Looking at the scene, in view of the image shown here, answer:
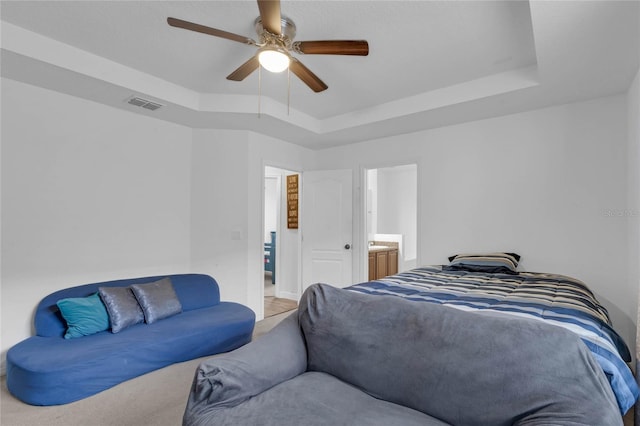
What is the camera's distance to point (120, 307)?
2.79m

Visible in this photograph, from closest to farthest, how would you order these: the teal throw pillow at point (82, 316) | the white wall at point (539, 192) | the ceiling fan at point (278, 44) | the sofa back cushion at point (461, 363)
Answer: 1. the sofa back cushion at point (461, 363)
2. the ceiling fan at point (278, 44)
3. the teal throw pillow at point (82, 316)
4. the white wall at point (539, 192)

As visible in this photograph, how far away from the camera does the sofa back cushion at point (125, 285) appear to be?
2.67 meters

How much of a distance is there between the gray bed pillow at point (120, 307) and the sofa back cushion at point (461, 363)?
1.94 m

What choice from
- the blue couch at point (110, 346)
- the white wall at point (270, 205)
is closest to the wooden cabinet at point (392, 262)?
the white wall at point (270, 205)

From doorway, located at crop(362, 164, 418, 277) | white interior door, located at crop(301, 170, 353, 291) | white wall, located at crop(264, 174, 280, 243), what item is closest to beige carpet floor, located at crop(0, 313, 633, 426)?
white interior door, located at crop(301, 170, 353, 291)

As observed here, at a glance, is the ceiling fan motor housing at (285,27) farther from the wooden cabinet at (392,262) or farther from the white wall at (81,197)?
the wooden cabinet at (392,262)

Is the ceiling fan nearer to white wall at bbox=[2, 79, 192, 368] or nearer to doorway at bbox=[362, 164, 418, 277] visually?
white wall at bbox=[2, 79, 192, 368]

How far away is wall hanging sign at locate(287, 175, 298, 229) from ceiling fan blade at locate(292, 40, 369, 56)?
3.31m

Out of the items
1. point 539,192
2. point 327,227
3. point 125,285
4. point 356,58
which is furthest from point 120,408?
point 539,192

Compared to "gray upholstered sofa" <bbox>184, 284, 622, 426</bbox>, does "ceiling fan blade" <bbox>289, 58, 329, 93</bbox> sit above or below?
above

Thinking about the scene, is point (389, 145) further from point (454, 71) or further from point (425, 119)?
point (454, 71)

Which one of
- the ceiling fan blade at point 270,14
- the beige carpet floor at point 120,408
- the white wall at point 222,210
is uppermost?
the ceiling fan blade at point 270,14

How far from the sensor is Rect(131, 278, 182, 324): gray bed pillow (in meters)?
2.95

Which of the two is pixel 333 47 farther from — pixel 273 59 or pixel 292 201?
pixel 292 201
